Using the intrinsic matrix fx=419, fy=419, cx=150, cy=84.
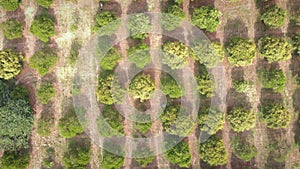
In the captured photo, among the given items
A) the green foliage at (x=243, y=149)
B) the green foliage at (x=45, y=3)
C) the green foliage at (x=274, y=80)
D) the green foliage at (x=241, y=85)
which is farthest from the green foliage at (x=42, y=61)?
the green foliage at (x=274, y=80)

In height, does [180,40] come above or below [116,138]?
above

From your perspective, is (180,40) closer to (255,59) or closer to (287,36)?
(255,59)

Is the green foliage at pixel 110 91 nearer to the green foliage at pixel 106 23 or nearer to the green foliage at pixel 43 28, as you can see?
the green foliage at pixel 106 23

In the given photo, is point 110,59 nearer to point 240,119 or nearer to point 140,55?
point 140,55

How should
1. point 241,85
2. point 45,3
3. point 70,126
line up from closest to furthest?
1. point 70,126
2. point 45,3
3. point 241,85


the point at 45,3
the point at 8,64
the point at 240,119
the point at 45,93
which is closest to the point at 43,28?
the point at 45,3

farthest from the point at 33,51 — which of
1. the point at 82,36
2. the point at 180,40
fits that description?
the point at 180,40
